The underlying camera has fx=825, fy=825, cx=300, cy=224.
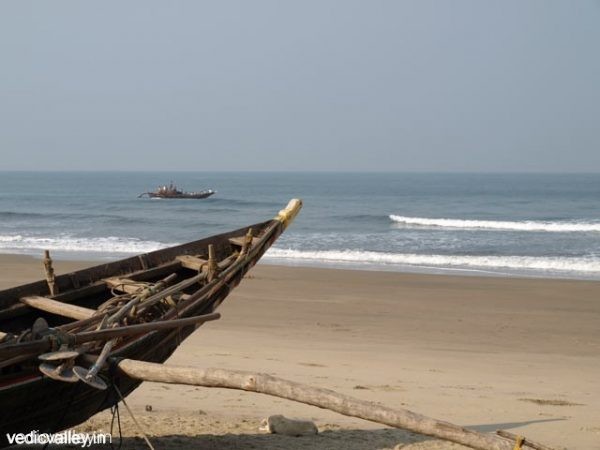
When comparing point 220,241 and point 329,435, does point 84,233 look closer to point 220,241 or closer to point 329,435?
point 220,241

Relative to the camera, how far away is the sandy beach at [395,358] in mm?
5844

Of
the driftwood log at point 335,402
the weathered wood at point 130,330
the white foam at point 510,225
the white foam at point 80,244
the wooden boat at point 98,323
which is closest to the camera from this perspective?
the driftwood log at point 335,402

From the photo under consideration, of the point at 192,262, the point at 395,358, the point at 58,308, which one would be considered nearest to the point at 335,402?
the point at 58,308

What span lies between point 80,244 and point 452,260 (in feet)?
36.5

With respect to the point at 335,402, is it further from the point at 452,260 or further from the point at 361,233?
the point at 361,233

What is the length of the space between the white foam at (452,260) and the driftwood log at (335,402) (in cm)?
1570

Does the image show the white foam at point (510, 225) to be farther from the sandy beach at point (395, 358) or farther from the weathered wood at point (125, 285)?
the weathered wood at point (125, 285)

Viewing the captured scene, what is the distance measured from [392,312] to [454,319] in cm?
97

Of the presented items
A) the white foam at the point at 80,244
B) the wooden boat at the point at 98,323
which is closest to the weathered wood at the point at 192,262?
the wooden boat at the point at 98,323

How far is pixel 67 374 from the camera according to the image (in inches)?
164

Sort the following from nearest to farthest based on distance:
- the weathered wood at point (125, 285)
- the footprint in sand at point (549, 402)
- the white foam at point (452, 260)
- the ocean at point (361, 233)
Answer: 1. the weathered wood at point (125, 285)
2. the footprint in sand at point (549, 402)
3. the white foam at point (452, 260)
4. the ocean at point (361, 233)

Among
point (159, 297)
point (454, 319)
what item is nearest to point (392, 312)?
point (454, 319)

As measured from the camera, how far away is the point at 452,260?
20.6 meters

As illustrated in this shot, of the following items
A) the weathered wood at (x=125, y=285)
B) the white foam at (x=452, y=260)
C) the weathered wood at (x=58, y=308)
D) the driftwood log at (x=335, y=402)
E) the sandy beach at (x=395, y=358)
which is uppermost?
the weathered wood at (x=125, y=285)
